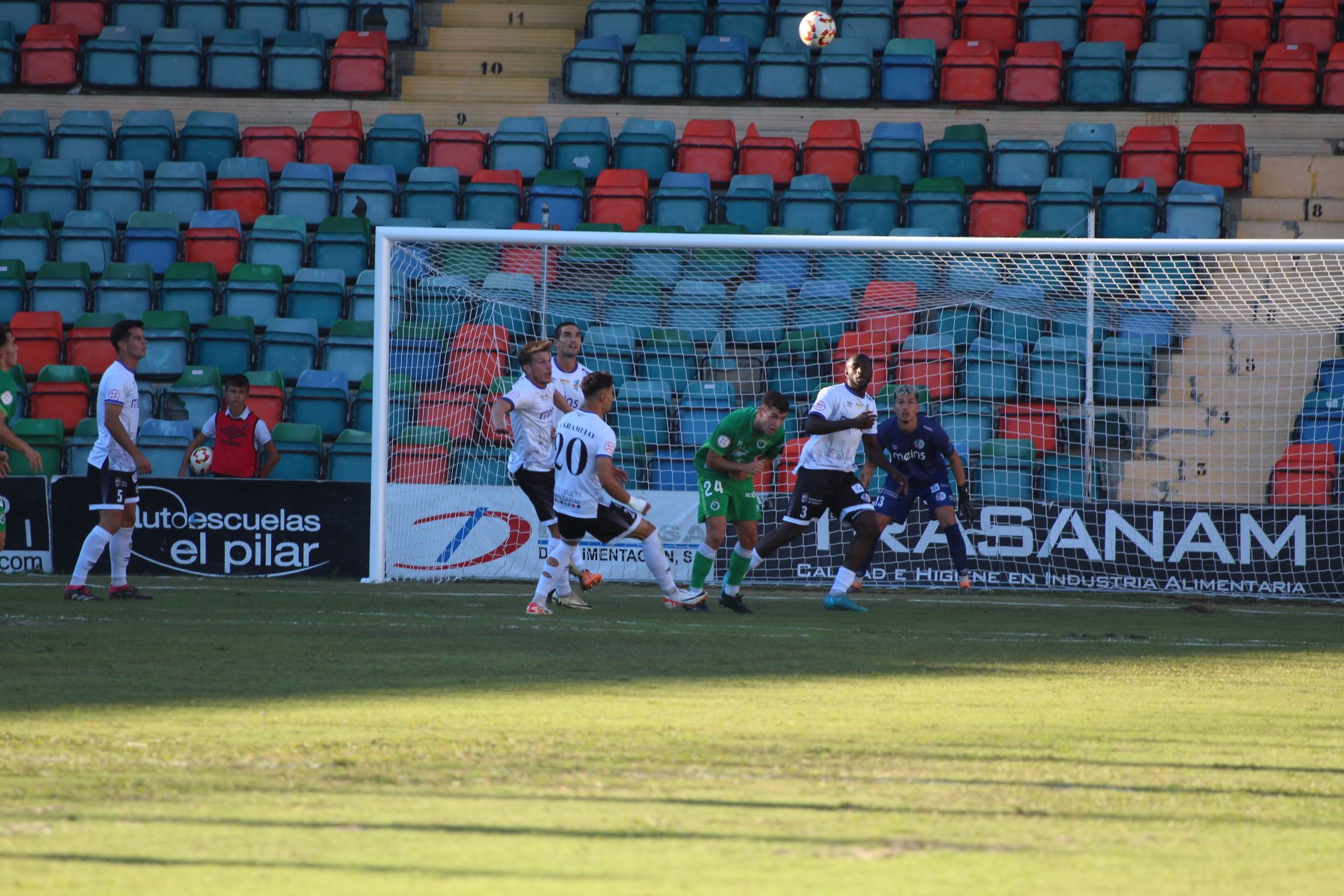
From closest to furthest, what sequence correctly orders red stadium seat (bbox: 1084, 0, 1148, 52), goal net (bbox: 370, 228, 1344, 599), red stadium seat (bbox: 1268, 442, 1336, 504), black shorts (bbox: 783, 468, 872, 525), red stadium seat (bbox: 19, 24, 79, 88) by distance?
black shorts (bbox: 783, 468, 872, 525) → goal net (bbox: 370, 228, 1344, 599) → red stadium seat (bbox: 1268, 442, 1336, 504) → red stadium seat (bbox: 1084, 0, 1148, 52) → red stadium seat (bbox: 19, 24, 79, 88)

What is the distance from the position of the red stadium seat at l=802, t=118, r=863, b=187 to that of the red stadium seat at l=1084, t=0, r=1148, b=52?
155 inches

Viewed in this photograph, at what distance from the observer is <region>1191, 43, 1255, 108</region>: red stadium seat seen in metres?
18.1

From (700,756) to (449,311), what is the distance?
401 inches

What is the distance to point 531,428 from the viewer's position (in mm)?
10836

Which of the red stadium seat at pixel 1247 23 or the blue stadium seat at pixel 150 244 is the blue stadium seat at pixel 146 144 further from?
the red stadium seat at pixel 1247 23

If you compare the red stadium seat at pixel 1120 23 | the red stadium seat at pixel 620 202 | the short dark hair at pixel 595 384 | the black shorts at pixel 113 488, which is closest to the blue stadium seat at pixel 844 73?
the red stadium seat at pixel 1120 23

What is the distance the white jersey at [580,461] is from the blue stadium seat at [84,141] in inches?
442

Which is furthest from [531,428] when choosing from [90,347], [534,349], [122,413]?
[90,347]

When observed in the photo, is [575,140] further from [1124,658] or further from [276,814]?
[276,814]

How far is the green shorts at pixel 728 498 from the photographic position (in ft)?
35.1

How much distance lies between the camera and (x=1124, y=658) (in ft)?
26.9

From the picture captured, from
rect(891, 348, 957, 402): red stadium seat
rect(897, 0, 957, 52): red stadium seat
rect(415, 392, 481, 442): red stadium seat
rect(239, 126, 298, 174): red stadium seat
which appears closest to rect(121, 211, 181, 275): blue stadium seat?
rect(239, 126, 298, 174): red stadium seat

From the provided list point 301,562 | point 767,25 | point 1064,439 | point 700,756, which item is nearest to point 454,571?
point 301,562

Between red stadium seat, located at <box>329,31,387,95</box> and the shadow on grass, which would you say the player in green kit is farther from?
red stadium seat, located at <box>329,31,387,95</box>
